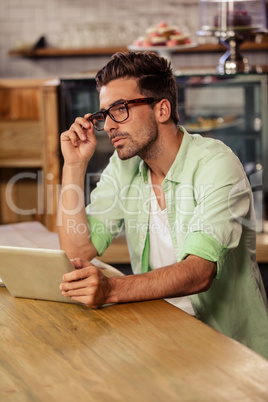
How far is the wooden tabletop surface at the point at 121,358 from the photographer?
1.10 m

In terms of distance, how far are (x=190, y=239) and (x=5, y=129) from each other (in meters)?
3.25

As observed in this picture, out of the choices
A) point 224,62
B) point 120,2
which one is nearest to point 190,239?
point 224,62

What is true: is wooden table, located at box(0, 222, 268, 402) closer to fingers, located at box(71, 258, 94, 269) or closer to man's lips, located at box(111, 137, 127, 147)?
fingers, located at box(71, 258, 94, 269)

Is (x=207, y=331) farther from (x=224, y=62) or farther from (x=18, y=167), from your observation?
(x=18, y=167)

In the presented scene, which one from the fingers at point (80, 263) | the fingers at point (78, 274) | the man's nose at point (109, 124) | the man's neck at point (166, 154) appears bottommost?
A: the fingers at point (80, 263)

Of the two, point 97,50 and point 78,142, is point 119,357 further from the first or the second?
point 97,50

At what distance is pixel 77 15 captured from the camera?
6.26 m

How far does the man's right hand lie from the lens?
7.02 ft

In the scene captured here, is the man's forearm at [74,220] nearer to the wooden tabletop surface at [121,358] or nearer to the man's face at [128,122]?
the man's face at [128,122]

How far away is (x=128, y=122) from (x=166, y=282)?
588 millimetres

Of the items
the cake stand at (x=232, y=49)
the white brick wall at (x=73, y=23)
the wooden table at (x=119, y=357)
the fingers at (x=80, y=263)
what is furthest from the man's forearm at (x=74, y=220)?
the white brick wall at (x=73, y=23)

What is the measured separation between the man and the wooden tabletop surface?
0.11 m

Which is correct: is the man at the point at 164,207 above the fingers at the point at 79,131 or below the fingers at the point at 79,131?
below

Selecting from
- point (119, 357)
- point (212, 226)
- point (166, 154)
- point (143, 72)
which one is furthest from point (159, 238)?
point (119, 357)
